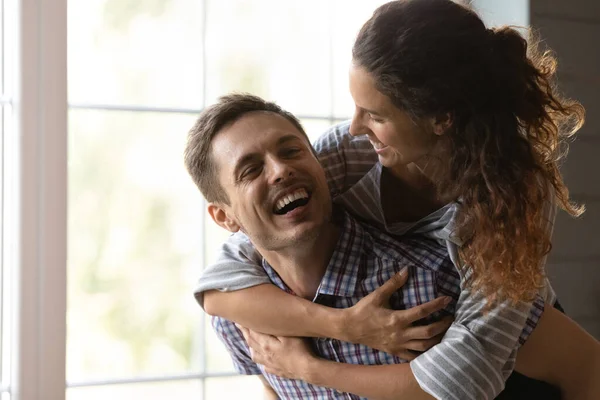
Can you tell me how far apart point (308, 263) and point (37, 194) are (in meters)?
0.85

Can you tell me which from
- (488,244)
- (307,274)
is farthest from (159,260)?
(488,244)

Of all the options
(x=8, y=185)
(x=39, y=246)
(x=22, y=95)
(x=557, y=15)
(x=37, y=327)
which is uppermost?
(x=557, y=15)

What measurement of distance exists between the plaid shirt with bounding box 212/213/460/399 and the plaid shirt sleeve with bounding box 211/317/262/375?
167 millimetres

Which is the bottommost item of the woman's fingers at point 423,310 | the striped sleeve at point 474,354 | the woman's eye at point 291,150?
the striped sleeve at point 474,354

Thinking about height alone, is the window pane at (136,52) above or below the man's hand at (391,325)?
above

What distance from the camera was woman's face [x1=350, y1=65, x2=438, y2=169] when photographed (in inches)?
60.7

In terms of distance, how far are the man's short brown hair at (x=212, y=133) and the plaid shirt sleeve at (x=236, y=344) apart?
332mm

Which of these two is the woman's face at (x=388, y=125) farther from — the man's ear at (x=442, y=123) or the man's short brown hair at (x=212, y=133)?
the man's short brown hair at (x=212, y=133)

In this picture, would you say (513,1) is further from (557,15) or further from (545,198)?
(545,198)

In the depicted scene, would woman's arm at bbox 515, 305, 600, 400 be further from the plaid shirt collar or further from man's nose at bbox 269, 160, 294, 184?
man's nose at bbox 269, 160, 294, 184

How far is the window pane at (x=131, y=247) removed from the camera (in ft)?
Answer: 7.97

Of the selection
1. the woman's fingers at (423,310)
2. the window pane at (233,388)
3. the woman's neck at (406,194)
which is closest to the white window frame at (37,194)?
the window pane at (233,388)

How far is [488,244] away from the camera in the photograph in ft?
4.91

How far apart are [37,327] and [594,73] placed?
185 cm
